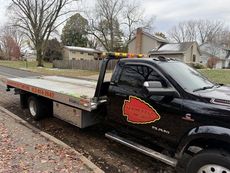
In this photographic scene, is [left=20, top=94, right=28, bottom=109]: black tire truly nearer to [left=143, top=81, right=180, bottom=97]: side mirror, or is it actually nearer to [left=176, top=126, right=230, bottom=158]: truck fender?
[left=143, top=81, right=180, bottom=97]: side mirror

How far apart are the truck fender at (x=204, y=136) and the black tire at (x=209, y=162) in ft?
0.57

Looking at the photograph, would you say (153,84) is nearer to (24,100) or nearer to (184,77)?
(184,77)

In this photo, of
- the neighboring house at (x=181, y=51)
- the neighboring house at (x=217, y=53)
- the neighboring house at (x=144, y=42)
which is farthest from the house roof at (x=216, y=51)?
the neighboring house at (x=144, y=42)

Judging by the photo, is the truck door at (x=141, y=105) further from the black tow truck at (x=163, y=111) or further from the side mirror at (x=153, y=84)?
the side mirror at (x=153, y=84)

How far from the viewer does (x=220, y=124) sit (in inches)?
124

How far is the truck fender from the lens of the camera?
3.06m

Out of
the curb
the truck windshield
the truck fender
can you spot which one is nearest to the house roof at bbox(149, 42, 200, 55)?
the curb

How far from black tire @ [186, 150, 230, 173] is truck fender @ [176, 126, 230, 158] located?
173 millimetres

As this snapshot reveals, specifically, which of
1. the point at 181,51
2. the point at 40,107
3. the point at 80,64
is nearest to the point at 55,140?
the point at 40,107

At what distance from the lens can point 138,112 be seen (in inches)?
164

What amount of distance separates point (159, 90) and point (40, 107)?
441cm

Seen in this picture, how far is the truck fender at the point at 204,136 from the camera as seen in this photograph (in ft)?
10.0

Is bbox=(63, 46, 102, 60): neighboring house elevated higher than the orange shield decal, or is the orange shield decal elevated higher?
bbox=(63, 46, 102, 60): neighboring house

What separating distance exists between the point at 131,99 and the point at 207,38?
79.0 meters
